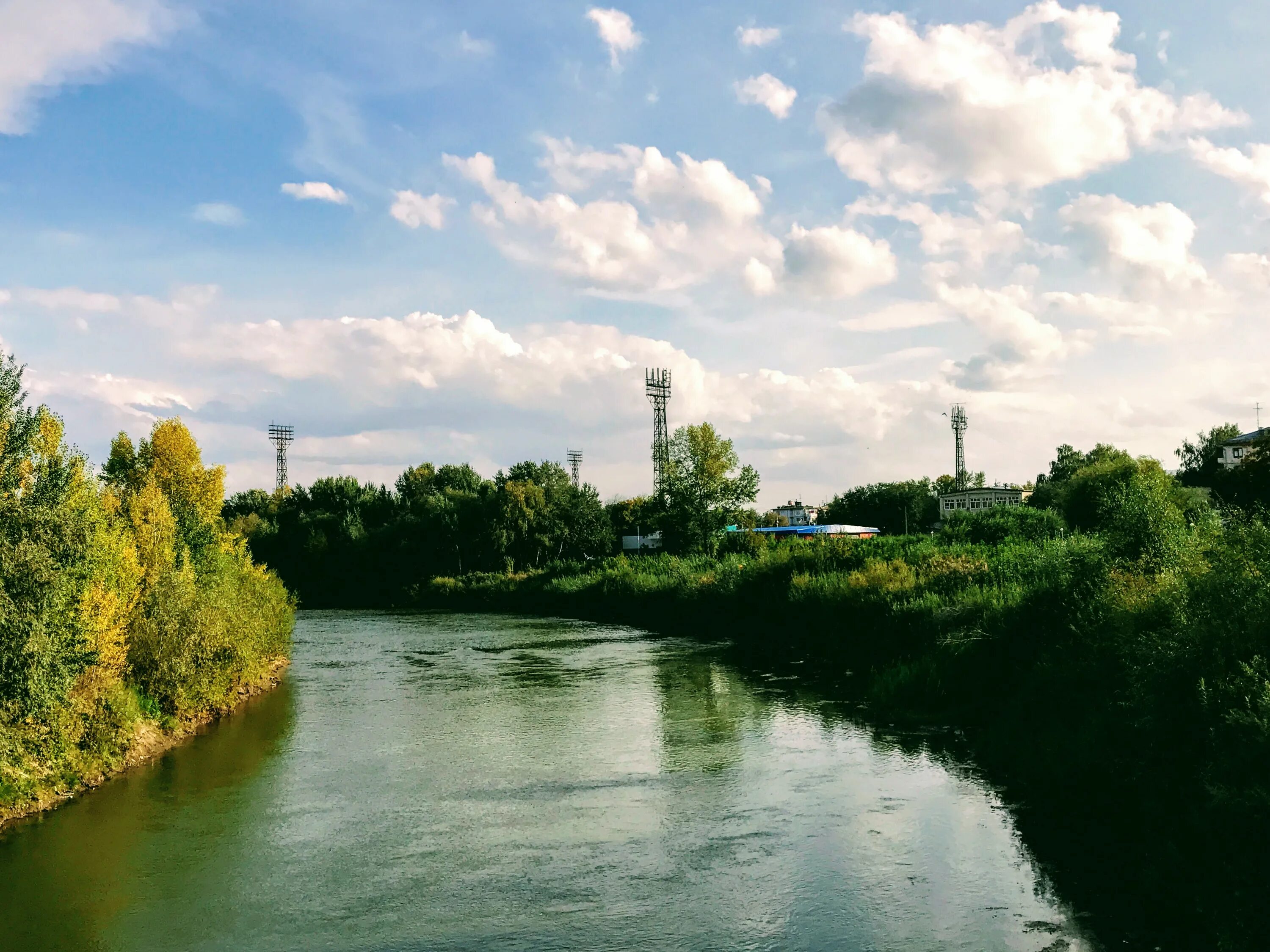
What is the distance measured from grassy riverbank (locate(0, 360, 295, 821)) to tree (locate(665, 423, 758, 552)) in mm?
36175

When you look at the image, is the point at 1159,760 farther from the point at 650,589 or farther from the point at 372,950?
the point at 650,589

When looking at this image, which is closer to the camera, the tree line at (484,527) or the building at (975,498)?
the tree line at (484,527)

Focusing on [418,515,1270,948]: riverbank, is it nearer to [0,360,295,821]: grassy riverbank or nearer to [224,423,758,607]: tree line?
→ [0,360,295,821]: grassy riverbank

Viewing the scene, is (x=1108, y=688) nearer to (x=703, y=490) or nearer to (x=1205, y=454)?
(x=703, y=490)

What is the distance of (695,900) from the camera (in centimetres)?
1156

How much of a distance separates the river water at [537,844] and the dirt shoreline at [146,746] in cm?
25

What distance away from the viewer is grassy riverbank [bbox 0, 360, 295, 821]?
1403cm

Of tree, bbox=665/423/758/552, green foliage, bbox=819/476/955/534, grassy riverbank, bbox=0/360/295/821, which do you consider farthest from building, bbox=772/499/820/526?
grassy riverbank, bbox=0/360/295/821

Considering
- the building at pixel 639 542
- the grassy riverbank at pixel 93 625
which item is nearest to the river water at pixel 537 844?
the grassy riverbank at pixel 93 625

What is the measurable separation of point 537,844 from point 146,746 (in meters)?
10.4

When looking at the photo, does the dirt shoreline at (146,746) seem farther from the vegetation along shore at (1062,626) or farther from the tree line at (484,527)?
the tree line at (484,527)

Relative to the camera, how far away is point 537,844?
13.7 meters

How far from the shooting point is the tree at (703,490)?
6100 centimetres

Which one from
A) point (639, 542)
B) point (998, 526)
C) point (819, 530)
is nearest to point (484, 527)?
point (639, 542)
